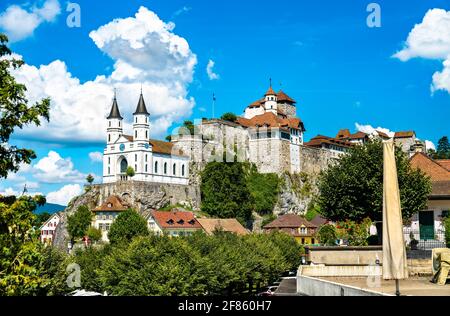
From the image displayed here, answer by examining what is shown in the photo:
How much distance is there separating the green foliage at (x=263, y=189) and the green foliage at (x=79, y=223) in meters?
31.1

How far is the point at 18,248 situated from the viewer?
17.7 m

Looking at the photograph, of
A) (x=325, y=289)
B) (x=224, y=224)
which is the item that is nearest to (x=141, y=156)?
(x=224, y=224)

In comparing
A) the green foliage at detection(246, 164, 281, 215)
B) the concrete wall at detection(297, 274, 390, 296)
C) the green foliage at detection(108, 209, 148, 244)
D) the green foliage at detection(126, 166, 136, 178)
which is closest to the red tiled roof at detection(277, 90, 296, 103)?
the green foliage at detection(246, 164, 281, 215)

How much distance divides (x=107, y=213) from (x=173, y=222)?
11816mm

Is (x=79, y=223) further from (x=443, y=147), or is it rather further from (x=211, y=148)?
(x=443, y=147)

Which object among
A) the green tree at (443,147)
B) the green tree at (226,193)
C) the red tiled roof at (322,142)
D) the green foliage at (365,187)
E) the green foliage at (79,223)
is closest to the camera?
the green foliage at (365,187)

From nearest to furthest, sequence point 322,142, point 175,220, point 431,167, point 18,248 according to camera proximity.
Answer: point 18,248
point 431,167
point 175,220
point 322,142

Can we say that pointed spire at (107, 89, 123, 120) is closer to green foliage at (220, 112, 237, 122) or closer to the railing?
green foliage at (220, 112, 237, 122)

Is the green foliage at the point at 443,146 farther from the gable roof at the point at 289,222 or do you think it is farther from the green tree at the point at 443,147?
the gable roof at the point at 289,222

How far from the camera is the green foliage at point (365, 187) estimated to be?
41812mm

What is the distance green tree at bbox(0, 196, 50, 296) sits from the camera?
17.2m

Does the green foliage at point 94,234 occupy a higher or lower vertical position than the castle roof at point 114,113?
lower

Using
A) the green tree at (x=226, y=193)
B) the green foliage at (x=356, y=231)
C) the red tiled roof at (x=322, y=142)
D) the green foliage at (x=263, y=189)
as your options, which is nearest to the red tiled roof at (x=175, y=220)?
the green tree at (x=226, y=193)

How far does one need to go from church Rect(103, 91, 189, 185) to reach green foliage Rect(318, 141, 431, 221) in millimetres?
66099
